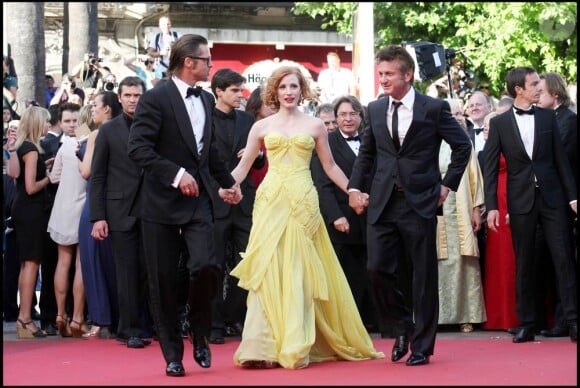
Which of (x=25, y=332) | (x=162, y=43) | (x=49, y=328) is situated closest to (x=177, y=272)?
(x=25, y=332)

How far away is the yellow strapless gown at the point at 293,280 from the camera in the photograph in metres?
8.45

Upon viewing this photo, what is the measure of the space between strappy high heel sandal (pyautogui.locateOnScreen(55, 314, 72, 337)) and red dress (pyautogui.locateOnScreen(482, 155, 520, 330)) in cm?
367

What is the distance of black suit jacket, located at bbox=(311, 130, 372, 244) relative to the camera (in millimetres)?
10758

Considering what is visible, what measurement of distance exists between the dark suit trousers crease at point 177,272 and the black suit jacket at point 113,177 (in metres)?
2.17

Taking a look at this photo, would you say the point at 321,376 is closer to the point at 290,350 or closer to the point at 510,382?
the point at 290,350

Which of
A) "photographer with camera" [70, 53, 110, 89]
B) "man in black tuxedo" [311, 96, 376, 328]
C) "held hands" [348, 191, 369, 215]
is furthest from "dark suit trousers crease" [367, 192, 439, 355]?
"photographer with camera" [70, 53, 110, 89]

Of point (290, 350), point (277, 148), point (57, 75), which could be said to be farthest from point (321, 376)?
point (57, 75)

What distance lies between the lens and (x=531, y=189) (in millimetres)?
10102

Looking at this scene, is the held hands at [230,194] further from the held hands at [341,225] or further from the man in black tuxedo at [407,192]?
the held hands at [341,225]

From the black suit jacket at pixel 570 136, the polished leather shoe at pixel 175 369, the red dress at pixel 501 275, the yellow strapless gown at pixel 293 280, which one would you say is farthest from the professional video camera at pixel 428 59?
the polished leather shoe at pixel 175 369

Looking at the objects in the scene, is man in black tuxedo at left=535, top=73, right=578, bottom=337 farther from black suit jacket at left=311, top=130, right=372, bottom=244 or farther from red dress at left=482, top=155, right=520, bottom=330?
black suit jacket at left=311, top=130, right=372, bottom=244

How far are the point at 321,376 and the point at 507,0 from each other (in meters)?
18.9

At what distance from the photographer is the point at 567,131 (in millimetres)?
10508

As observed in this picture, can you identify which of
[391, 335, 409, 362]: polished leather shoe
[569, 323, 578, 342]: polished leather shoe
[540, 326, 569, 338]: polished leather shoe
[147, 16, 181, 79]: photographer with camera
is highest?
[147, 16, 181, 79]: photographer with camera
